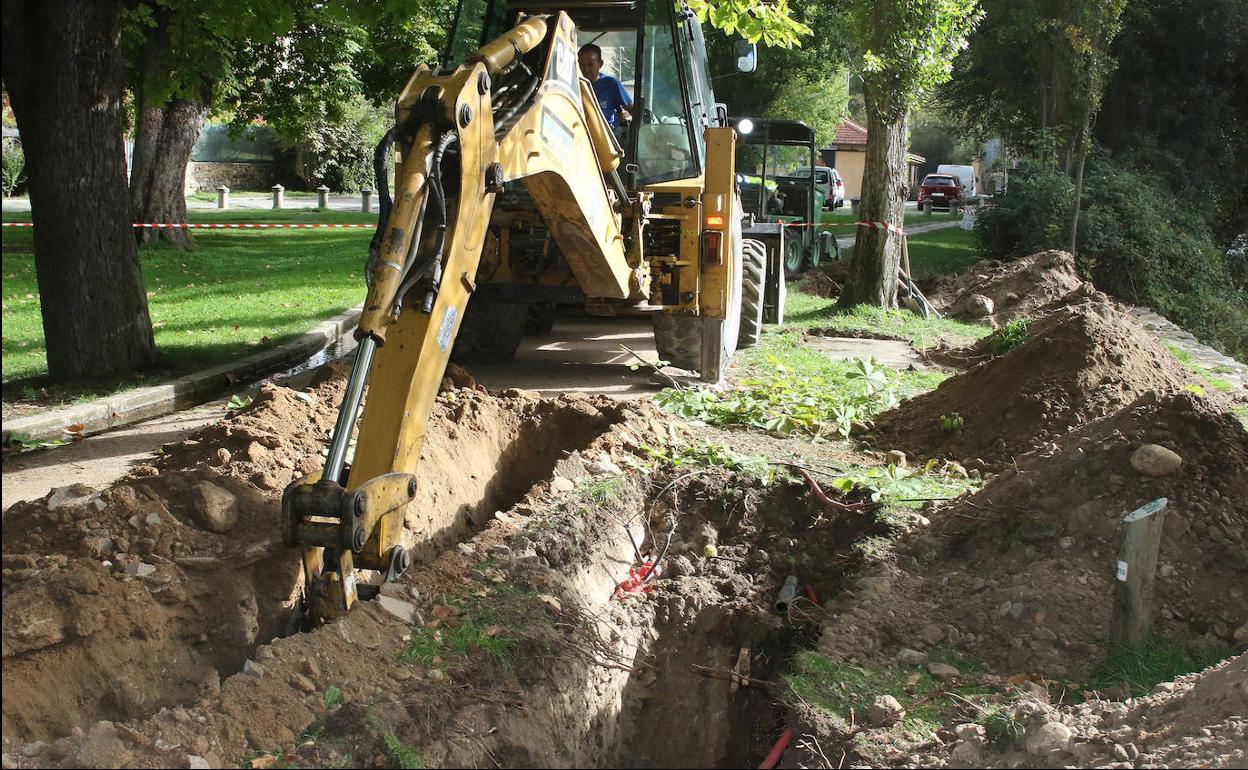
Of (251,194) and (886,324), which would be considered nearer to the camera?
(886,324)

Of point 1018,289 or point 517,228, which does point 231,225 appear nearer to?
point 1018,289

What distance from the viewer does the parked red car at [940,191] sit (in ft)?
157

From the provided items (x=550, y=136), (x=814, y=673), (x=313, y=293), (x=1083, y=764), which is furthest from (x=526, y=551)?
(x=313, y=293)

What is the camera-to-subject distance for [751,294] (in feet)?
40.4

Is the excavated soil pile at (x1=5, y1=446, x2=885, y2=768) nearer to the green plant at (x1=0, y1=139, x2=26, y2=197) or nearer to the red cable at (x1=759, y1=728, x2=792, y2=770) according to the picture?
the red cable at (x1=759, y1=728, x2=792, y2=770)

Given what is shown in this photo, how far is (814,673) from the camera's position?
5.04 m

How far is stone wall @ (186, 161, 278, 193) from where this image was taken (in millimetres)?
43500

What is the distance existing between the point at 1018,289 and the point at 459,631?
14.5 metres

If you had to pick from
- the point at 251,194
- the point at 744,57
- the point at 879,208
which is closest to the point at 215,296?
the point at 744,57

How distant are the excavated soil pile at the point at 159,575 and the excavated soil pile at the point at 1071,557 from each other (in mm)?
2505

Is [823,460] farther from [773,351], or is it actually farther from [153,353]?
[153,353]

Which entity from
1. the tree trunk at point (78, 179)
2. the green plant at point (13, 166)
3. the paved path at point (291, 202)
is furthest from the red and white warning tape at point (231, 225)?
the paved path at point (291, 202)

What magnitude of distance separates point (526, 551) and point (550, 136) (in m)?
2.17

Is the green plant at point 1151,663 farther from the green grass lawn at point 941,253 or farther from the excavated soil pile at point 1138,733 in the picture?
the green grass lawn at point 941,253
